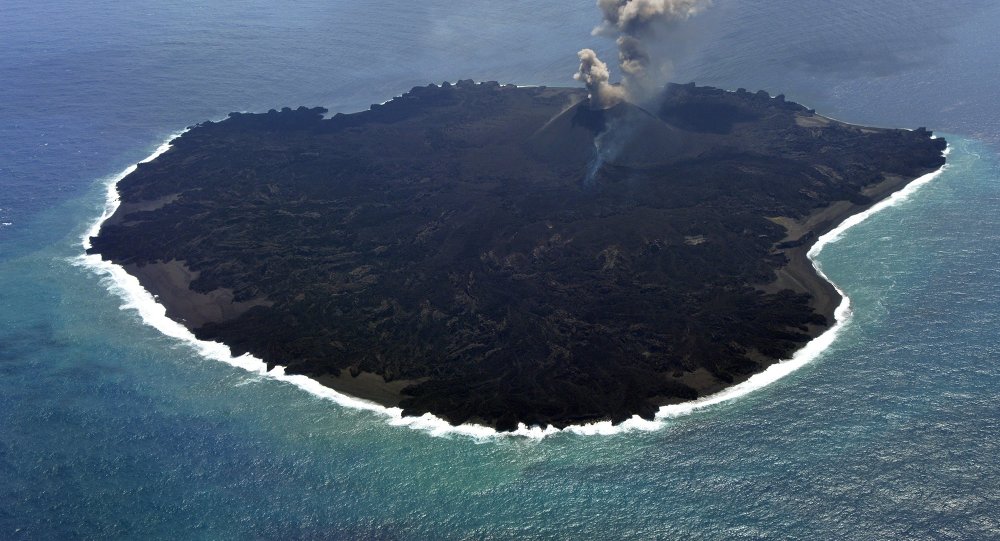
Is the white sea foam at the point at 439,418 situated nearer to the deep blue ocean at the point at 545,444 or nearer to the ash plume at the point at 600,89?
the deep blue ocean at the point at 545,444

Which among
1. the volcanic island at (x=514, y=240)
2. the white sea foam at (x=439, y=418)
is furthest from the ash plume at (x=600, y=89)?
the white sea foam at (x=439, y=418)

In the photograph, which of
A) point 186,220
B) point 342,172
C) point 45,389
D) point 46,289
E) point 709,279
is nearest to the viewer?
point 45,389

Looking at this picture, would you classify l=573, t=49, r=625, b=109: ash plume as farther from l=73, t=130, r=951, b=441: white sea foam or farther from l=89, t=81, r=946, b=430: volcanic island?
l=73, t=130, r=951, b=441: white sea foam

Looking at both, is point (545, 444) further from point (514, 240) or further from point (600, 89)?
point (600, 89)

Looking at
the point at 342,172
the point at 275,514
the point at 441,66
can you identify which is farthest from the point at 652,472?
the point at 441,66

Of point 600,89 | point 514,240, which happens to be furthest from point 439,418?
point 600,89

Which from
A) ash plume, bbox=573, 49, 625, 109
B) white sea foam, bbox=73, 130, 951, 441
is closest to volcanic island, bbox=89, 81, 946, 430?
white sea foam, bbox=73, 130, 951, 441

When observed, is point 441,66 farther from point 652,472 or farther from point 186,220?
point 652,472
